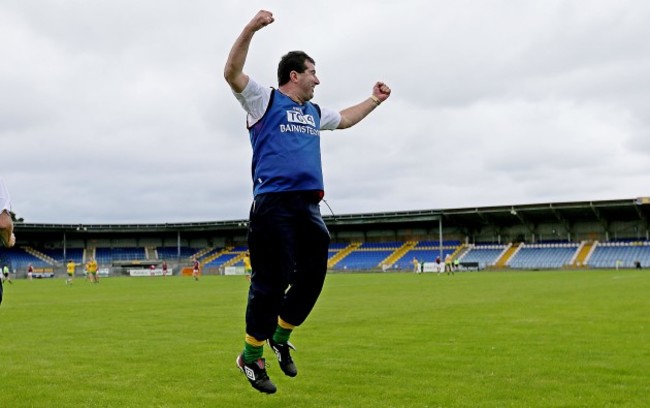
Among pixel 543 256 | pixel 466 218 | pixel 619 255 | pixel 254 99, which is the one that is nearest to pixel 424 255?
pixel 466 218

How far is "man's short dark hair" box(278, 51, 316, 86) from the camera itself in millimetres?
5652

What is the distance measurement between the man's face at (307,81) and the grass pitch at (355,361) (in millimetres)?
2748

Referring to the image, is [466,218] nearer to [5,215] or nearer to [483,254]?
[483,254]

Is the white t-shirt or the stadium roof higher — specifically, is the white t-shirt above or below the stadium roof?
below

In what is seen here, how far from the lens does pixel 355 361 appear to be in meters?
8.52

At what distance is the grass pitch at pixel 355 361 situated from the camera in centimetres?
628

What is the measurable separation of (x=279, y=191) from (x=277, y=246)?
17.7 inches

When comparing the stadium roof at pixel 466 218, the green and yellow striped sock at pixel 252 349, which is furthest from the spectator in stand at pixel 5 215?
the stadium roof at pixel 466 218

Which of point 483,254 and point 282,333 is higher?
point 282,333

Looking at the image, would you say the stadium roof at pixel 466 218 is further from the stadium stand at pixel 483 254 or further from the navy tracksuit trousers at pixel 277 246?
the navy tracksuit trousers at pixel 277 246

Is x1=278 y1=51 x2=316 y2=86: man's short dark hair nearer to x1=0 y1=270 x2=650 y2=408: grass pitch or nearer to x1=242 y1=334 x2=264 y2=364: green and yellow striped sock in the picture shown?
x1=242 y1=334 x2=264 y2=364: green and yellow striped sock

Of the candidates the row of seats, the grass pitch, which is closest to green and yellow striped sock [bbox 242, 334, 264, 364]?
the grass pitch

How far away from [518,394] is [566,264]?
67763 millimetres

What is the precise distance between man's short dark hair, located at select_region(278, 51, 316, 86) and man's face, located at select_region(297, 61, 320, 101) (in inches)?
1.3
